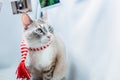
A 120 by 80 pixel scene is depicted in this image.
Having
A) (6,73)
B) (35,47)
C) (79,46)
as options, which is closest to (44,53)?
(35,47)

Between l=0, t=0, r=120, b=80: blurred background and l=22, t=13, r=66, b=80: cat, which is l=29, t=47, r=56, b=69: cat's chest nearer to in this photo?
l=22, t=13, r=66, b=80: cat

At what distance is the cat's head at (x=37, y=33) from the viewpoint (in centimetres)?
75

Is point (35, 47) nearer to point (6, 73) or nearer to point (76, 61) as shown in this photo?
point (76, 61)

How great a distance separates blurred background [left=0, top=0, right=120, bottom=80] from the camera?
2.24 feet

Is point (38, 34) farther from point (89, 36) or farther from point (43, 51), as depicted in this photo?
point (89, 36)

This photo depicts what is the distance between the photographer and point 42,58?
77cm

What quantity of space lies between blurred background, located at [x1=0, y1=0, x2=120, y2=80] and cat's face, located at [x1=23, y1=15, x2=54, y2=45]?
125 mm

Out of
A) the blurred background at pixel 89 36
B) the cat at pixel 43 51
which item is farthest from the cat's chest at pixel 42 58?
the blurred background at pixel 89 36

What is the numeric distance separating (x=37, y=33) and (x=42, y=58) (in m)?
0.08

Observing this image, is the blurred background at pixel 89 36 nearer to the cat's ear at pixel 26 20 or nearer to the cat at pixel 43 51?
the cat at pixel 43 51

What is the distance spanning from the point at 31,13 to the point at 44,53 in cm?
55

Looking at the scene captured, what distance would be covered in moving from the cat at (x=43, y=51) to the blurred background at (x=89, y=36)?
0.06 meters

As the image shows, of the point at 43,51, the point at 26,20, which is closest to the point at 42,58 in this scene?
the point at 43,51

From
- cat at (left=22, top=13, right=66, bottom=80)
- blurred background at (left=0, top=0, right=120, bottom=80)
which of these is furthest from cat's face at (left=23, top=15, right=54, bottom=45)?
blurred background at (left=0, top=0, right=120, bottom=80)
